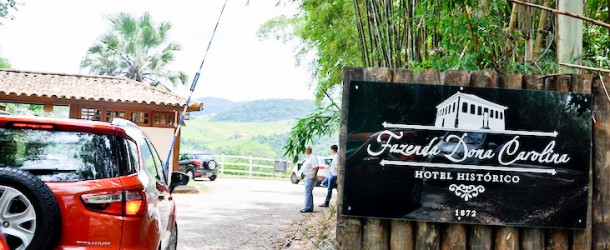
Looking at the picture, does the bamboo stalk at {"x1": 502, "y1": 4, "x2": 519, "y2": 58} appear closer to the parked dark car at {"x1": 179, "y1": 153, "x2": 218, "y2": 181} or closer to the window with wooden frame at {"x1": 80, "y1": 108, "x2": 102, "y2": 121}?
the window with wooden frame at {"x1": 80, "y1": 108, "x2": 102, "y2": 121}

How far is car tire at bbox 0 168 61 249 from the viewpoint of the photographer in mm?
3674

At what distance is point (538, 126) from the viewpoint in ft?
14.3

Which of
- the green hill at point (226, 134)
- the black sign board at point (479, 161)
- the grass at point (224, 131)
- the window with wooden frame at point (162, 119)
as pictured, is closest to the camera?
the black sign board at point (479, 161)

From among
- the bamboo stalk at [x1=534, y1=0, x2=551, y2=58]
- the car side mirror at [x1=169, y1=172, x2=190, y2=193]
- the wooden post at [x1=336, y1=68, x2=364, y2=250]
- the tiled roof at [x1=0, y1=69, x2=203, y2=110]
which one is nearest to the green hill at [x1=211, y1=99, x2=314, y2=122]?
the tiled roof at [x1=0, y1=69, x2=203, y2=110]

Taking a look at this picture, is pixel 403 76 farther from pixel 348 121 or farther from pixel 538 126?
pixel 538 126

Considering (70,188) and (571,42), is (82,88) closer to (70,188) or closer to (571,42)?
(70,188)

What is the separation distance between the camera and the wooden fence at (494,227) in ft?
14.3

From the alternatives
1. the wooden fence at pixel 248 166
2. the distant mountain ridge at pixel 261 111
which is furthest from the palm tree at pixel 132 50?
the distant mountain ridge at pixel 261 111

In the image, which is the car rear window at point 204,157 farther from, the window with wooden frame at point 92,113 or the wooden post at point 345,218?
the wooden post at point 345,218

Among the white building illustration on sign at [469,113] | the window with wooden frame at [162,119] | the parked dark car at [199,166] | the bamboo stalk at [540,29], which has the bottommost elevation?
the parked dark car at [199,166]

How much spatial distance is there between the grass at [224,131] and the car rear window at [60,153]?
70814 mm

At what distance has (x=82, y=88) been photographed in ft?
65.0

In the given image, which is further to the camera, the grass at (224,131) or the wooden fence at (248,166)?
the grass at (224,131)

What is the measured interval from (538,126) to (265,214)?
10.8m
